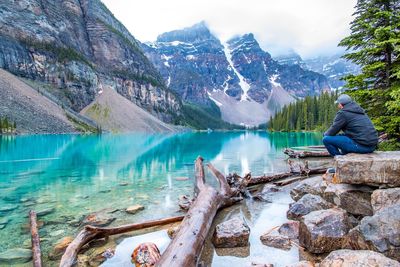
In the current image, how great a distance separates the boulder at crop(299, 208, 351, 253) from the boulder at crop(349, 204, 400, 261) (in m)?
0.54

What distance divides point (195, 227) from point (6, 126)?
99030mm

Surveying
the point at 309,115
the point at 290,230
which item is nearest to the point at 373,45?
the point at 290,230

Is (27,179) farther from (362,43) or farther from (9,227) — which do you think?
(362,43)

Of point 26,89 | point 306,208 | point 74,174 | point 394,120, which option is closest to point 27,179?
point 74,174

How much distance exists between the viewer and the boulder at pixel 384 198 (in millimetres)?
6051

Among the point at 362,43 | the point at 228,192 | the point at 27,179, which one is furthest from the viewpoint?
the point at 27,179

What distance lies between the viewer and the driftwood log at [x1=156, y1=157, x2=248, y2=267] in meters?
5.28

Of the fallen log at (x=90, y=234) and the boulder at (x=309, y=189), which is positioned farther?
the boulder at (x=309, y=189)

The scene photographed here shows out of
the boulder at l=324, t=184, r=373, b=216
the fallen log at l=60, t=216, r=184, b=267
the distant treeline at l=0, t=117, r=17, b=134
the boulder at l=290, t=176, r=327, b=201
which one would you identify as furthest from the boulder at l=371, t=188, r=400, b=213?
the distant treeline at l=0, t=117, r=17, b=134

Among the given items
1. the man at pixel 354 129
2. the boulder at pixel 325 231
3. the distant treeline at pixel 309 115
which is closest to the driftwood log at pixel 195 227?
the boulder at pixel 325 231

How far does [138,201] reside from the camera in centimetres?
1241

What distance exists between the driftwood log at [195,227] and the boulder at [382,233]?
3.22 metres

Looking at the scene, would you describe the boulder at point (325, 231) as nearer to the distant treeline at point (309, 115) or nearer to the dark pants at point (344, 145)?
the dark pants at point (344, 145)

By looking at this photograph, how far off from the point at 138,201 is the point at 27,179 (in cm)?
1019
